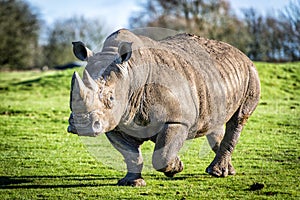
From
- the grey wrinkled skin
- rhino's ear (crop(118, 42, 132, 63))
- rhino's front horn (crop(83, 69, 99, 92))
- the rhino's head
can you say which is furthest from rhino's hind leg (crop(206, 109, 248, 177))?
rhino's front horn (crop(83, 69, 99, 92))

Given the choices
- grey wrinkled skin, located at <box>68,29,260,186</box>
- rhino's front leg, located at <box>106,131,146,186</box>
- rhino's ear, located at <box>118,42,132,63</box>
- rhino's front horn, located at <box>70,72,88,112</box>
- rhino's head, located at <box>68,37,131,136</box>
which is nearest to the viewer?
rhino's front horn, located at <box>70,72,88,112</box>

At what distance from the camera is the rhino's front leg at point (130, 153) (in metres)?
8.47

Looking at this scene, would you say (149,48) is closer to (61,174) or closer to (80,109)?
(80,109)

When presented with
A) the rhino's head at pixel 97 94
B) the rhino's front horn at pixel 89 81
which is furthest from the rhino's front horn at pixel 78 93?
the rhino's front horn at pixel 89 81

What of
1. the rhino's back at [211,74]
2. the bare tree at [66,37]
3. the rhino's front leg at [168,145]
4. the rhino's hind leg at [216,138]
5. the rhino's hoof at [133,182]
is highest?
the rhino's back at [211,74]

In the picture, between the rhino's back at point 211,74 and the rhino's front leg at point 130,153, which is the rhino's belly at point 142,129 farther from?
the rhino's back at point 211,74

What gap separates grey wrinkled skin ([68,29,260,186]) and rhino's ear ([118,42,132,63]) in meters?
0.01

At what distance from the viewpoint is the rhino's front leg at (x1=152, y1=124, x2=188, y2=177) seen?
8.09 m

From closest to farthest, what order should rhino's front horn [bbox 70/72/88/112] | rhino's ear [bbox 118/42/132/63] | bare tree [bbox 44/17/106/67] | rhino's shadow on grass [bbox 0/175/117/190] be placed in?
rhino's front horn [bbox 70/72/88/112] → rhino's ear [bbox 118/42/132/63] → rhino's shadow on grass [bbox 0/175/117/190] → bare tree [bbox 44/17/106/67]

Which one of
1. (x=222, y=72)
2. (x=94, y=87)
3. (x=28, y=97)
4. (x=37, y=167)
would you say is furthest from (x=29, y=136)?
(x=28, y=97)

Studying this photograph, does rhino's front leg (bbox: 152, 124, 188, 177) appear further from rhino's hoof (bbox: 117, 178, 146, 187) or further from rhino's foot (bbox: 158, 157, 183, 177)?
rhino's hoof (bbox: 117, 178, 146, 187)

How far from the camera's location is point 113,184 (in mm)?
9141

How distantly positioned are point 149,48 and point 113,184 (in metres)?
2.34

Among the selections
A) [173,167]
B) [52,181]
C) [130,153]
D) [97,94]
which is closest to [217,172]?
[173,167]
